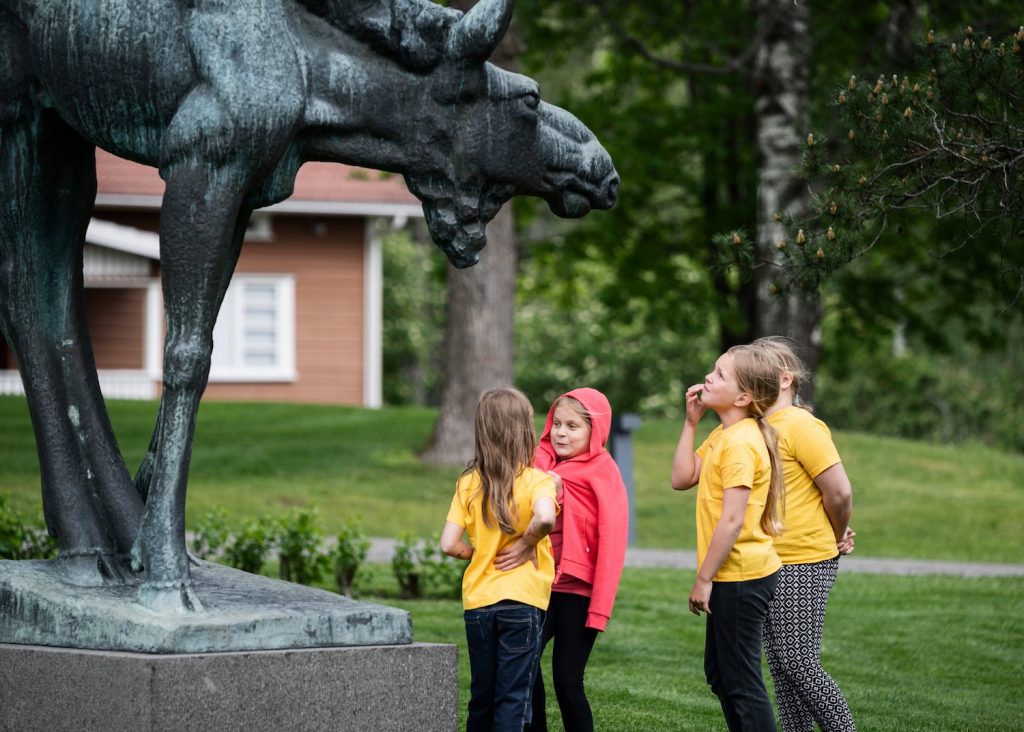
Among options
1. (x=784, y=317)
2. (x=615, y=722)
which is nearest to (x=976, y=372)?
(x=784, y=317)

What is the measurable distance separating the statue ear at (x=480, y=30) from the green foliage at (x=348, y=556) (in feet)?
19.1

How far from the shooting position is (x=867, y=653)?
886 cm

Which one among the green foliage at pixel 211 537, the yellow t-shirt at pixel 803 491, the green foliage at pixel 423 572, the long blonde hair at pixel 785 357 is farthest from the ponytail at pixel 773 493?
the green foliage at pixel 211 537

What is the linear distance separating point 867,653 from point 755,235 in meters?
3.12

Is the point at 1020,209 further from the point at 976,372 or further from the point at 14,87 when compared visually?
the point at 976,372

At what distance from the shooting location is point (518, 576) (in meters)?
4.99

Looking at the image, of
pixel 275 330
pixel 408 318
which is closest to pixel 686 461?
pixel 275 330

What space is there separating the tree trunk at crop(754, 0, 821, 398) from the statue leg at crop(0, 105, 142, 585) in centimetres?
1007

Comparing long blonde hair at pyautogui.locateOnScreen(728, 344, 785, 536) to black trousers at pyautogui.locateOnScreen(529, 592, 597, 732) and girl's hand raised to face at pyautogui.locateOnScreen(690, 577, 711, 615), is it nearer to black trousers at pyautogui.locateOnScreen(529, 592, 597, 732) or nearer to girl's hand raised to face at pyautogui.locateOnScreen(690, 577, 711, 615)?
girl's hand raised to face at pyautogui.locateOnScreen(690, 577, 711, 615)

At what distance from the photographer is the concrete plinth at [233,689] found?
3805 millimetres

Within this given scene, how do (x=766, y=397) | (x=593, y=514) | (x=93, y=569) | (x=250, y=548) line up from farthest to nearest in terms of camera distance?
(x=250, y=548) < (x=593, y=514) < (x=766, y=397) < (x=93, y=569)

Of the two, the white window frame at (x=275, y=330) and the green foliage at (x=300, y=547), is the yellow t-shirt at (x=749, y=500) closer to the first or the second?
the green foliage at (x=300, y=547)

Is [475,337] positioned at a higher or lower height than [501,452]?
higher

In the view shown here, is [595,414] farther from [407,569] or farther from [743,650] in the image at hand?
[407,569]
